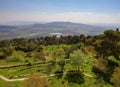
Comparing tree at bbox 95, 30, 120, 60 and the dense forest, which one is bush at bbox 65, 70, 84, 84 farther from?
tree at bbox 95, 30, 120, 60

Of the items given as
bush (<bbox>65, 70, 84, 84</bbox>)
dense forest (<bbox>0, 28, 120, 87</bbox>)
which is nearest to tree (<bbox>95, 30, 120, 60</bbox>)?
dense forest (<bbox>0, 28, 120, 87</bbox>)

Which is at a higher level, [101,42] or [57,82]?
[101,42]

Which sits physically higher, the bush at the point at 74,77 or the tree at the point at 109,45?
the tree at the point at 109,45

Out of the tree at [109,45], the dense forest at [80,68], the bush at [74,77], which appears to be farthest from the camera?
the tree at [109,45]

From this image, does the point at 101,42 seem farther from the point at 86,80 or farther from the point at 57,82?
the point at 57,82

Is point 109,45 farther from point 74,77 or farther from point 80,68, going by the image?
point 74,77

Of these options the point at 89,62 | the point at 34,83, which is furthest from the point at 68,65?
the point at 34,83

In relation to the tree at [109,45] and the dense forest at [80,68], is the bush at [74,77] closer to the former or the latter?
the dense forest at [80,68]

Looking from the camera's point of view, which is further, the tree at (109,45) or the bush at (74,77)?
the tree at (109,45)

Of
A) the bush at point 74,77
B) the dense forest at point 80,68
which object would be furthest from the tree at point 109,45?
the bush at point 74,77

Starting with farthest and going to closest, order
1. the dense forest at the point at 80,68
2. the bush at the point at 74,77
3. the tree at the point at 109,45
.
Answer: the tree at the point at 109,45, the bush at the point at 74,77, the dense forest at the point at 80,68

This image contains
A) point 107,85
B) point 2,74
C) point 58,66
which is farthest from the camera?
point 58,66
